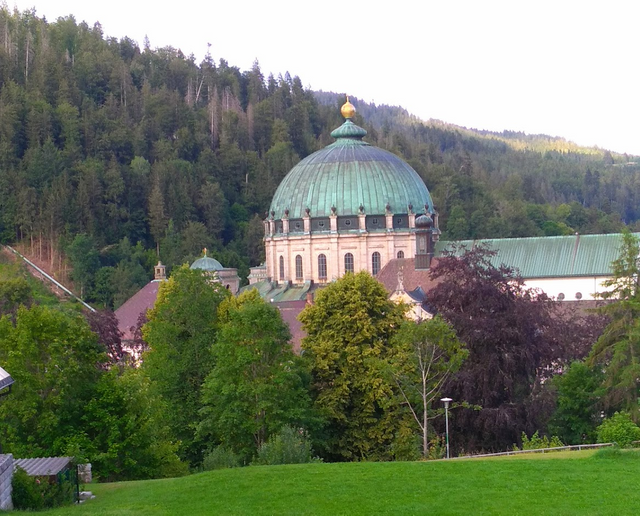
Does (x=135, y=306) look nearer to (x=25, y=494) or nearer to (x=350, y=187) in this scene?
(x=350, y=187)

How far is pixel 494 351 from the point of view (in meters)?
53.0

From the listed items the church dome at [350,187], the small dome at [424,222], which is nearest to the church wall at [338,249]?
the church dome at [350,187]

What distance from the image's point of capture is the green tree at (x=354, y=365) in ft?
173

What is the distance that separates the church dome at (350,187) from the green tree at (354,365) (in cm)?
5247

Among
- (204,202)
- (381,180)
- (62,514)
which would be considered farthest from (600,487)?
(204,202)

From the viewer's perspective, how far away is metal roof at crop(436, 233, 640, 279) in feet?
312

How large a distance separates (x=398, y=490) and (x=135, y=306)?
81.7 m

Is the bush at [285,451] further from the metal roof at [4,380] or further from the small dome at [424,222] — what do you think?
the small dome at [424,222]

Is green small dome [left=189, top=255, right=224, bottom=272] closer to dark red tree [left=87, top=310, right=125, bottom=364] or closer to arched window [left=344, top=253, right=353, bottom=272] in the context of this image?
arched window [left=344, top=253, right=353, bottom=272]

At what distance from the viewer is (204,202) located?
494 feet

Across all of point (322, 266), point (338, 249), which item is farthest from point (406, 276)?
point (322, 266)

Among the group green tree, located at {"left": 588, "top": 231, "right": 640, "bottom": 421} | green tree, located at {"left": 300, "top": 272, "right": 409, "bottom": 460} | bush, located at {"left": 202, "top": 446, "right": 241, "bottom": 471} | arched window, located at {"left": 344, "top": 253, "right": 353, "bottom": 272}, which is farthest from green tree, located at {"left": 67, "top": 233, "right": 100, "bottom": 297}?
bush, located at {"left": 202, "top": 446, "right": 241, "bottom": 471}

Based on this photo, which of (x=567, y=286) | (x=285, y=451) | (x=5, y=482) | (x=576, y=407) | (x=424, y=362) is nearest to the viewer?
(x=5, y=482)

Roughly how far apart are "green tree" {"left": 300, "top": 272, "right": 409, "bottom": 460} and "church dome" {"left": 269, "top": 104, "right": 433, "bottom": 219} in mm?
52474
